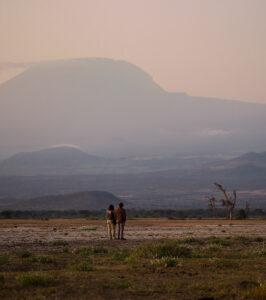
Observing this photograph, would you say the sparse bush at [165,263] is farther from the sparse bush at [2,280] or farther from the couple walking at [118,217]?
the couple walking at [118,217]

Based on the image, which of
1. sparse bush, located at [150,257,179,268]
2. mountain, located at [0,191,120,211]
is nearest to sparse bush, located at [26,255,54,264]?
sparse bush, located at [150,257,179,268]

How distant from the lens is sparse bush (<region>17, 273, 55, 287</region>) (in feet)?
61.3

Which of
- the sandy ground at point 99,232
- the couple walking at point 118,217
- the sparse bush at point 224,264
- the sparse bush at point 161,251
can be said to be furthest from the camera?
the sandy ground at point 99,232

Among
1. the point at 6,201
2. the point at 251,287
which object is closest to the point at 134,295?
the point at 251,287

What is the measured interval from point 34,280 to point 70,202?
157m

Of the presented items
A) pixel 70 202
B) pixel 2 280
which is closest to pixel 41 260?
pixel 2 280

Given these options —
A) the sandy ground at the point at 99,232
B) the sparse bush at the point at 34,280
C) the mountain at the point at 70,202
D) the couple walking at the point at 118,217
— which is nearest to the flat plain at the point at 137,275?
the sparse bush at the point at 34,280

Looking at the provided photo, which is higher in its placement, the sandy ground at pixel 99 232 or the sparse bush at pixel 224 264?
the sandy ground at pixel 99 232

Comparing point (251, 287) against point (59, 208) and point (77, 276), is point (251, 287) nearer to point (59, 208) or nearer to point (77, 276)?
point (77, 276)

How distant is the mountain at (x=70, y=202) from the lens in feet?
554

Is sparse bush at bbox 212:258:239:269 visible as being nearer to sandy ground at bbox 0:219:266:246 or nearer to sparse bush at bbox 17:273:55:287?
sparse bush at bbox 17:273:55:287

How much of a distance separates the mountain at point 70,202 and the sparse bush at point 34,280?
14806 cm

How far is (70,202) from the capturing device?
574ft

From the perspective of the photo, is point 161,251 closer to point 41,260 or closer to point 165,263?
point 165,263
